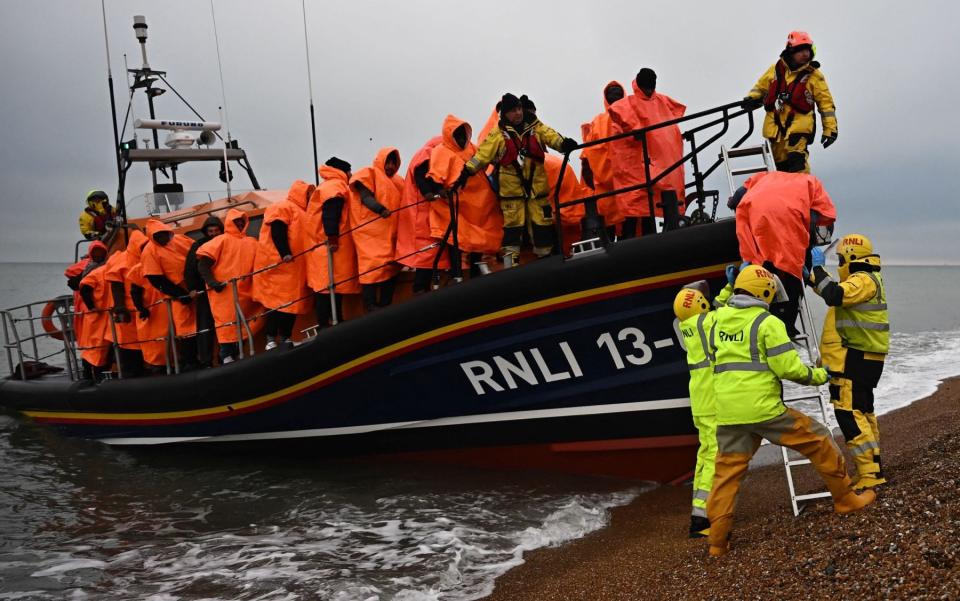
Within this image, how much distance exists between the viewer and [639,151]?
4.98 m

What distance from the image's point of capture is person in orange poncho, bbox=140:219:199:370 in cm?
637

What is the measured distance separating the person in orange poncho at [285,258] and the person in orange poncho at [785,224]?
10.5ft

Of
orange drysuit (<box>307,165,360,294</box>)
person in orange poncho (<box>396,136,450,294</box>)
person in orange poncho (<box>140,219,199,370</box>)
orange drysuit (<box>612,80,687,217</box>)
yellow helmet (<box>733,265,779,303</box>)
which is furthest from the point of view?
person in orange poncho (<box>140,219,199,370</box>)

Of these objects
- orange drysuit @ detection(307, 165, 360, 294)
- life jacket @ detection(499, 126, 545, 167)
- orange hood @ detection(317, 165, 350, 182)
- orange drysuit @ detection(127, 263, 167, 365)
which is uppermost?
orange hood @ detection(317, 165, 350, 182)

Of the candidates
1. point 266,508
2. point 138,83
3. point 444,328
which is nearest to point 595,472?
point 444,328

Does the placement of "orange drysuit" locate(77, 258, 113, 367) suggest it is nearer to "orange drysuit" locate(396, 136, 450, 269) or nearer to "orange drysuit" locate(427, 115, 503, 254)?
"orange drysuit" locate(396, 136, 450, 269)

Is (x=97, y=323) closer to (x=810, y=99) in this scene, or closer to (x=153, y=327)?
(x=153, y=327)

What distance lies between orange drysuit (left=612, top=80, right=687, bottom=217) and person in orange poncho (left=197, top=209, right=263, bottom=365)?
9.65ft

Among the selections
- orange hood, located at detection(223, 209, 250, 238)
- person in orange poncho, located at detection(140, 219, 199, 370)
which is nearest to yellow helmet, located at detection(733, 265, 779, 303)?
orange hood, located at detection(223, 209, 250, 238)

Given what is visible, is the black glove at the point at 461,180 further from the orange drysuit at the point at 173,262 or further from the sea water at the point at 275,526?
the orange drysuit at the point at 173,262

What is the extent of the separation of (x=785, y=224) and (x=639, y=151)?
1.33m

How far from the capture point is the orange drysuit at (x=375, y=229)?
5.41 meters

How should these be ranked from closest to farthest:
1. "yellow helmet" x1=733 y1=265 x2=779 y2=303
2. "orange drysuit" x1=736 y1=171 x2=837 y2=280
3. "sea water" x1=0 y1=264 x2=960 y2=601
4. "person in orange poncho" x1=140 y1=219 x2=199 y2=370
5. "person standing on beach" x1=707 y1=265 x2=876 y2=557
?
"person standing on beach" x1=707 y1=265 x2=876 y2=557 < "yellow helmet" x1=733 y1=265 x2=779 y2=303 < "orange drysuit" x1=736 y1=171 x2=837 y2=280 < "sea water" x1=0 y1=264 x2=960 y2=601 < "person in orange poncho" x1=140 y1=219 x2=199 y2=370

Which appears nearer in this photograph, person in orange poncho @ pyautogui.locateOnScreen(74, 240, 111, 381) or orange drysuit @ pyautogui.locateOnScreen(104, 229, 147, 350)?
orange drysuit @ pyautogui.locateOnScreen(104, 229, 147, 350)
